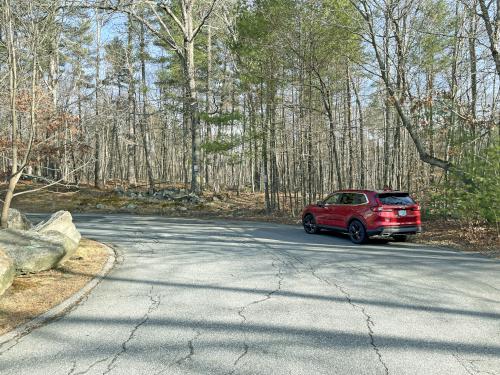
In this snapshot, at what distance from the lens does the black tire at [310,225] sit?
1430 cm

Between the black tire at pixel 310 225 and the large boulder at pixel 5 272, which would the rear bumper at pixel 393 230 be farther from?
the large boulder at pixel 5 272

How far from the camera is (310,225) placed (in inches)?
572

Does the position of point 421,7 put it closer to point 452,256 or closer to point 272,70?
point 272,70

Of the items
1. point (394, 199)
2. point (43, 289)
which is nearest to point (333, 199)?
point (394, 199)

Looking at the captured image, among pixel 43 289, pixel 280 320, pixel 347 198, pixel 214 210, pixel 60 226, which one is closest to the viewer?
pixel 280 320

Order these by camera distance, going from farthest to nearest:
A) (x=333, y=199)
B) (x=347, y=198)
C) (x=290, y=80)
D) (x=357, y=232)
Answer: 1. (x=290, y=80)
2. (x=333, y=199)
3. (x=347, y=198)
4. (x=357, y=232)

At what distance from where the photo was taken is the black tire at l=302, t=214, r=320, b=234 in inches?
563

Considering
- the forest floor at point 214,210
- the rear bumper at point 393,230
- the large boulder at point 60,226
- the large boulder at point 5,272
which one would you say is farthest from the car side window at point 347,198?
the large boulder at point 5,272

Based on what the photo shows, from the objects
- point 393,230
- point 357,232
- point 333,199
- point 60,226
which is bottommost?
point 357,232

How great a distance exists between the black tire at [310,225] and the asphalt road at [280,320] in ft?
15.9

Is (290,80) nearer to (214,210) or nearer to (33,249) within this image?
(214,210)

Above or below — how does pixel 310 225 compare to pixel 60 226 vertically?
below

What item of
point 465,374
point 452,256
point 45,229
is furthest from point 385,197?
point 45,229

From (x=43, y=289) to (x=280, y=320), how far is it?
4288 mm
